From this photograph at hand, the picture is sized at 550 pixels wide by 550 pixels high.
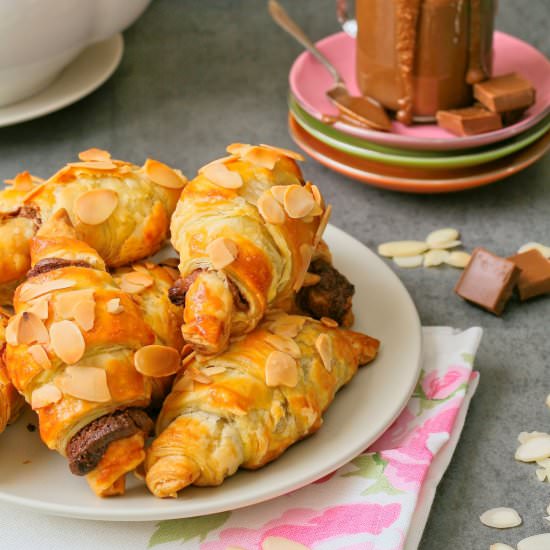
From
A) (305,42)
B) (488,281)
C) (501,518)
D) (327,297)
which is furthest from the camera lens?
(305,42)

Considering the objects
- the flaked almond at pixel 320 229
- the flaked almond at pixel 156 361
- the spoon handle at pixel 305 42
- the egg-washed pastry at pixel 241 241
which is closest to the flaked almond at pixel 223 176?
the egg-washed pastry at pixel 241 241

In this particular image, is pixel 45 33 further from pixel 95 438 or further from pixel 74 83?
pixel 95 438

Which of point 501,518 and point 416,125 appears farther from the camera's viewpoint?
point 416,125

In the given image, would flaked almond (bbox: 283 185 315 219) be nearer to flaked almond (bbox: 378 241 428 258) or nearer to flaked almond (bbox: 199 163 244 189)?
flaked almond (bbox: 199 163 244 189)

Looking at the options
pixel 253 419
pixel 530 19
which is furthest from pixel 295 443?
pixel 530 19

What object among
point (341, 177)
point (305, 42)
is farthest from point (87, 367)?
point (305, 42)

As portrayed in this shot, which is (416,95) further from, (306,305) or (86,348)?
(86,348)

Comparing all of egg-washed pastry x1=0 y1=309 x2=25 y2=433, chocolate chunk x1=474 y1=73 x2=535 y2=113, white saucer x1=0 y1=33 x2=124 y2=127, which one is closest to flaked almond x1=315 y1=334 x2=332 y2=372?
egg-washed pastry x1=0 y1=309 x2=25 y2=433
